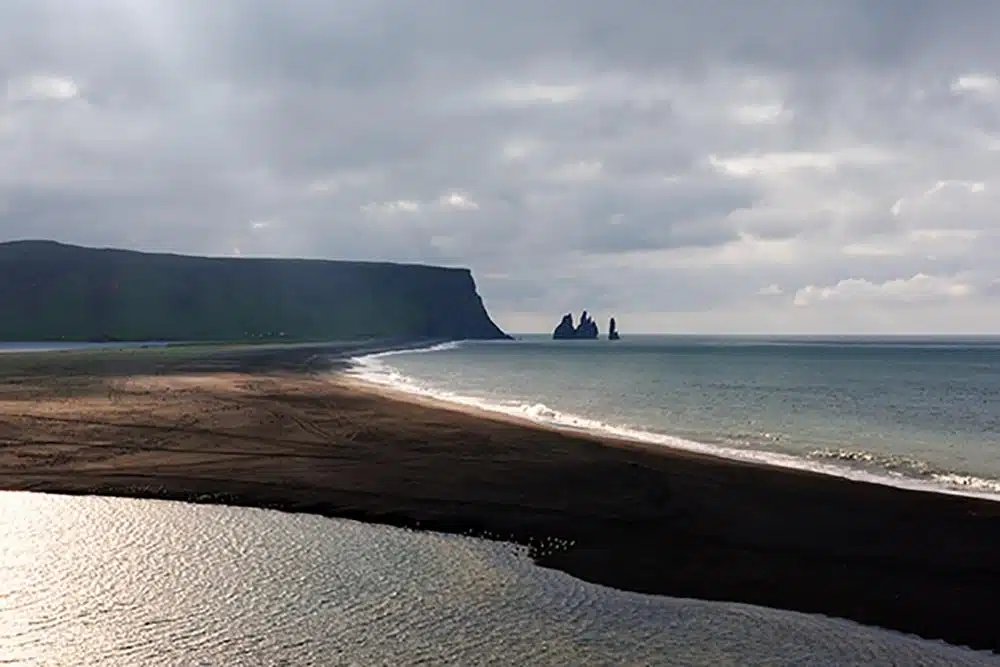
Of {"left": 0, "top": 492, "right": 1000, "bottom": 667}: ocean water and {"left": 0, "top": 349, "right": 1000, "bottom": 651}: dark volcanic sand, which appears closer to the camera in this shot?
{"left": 0, "top": 492, "right": 1000, "bottom": 667}: ocean water

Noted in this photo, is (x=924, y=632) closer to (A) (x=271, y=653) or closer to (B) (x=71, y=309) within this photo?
(A) (x=271, y=653)

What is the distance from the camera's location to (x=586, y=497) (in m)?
19.0

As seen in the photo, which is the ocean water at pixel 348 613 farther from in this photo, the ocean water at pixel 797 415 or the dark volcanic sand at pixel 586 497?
the ocean water at pixel 797 415

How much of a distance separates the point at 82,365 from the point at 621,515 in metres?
63.2

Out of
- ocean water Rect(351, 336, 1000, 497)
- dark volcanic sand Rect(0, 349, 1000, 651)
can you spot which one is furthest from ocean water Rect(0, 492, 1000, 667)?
ocean water Rect(351, 336, 1000, 497)

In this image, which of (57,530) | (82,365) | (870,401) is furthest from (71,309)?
(57,530)

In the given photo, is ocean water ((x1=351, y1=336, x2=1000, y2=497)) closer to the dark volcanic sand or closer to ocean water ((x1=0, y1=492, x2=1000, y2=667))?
the dark volcanic sand

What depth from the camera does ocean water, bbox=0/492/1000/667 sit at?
10180 mm

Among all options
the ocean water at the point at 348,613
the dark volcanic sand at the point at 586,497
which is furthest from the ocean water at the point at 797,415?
the ocean water at the point at 348,613

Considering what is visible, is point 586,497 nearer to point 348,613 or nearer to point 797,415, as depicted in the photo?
point 348,613

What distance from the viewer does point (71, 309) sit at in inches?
7805

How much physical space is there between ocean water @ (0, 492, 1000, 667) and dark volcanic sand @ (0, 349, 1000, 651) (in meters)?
1.01

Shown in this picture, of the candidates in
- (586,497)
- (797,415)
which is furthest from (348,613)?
(797,415)

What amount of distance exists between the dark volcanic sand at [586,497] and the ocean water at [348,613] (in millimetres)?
1012
